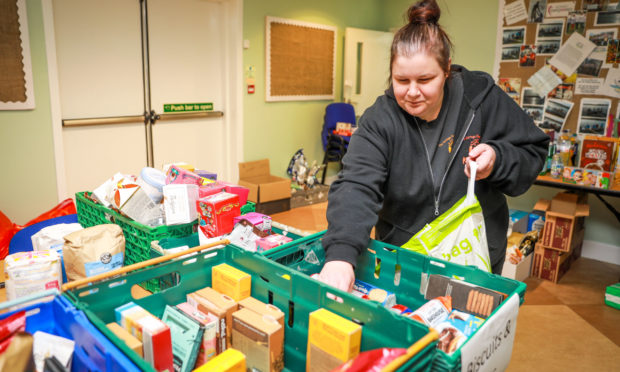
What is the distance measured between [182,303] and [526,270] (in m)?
3.03

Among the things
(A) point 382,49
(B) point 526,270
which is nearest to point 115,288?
(B) point 526,270

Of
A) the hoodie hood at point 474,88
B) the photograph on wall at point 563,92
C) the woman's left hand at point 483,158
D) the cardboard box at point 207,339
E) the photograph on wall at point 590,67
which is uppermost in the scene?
the photograph on wall at point 590,67

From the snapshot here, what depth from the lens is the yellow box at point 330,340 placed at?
2.51ft

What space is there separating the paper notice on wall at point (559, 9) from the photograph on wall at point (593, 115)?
0.77 meters

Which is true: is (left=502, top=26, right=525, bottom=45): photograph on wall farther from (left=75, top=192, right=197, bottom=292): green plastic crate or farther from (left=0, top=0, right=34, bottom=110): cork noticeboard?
(left=0, top=0, right=34, bottom=110): cork noticeboard

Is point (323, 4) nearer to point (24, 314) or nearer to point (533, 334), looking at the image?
point (533, 334)

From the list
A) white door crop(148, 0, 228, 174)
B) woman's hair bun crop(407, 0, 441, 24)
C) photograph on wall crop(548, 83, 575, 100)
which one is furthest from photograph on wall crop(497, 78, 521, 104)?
woman's hair bun crop(407, 0, 441, 24)

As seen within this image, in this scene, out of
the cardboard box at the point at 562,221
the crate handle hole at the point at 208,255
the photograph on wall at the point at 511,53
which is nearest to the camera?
the crate handle hole at the point at 208,255

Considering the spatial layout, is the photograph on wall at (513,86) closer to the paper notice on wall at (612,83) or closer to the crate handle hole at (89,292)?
the paper notice on wall at (612,83)

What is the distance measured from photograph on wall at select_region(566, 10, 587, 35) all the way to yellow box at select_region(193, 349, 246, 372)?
4.17 m

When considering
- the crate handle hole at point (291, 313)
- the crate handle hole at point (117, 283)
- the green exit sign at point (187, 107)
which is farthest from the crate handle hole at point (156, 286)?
the green exit sign at point (187, 107)

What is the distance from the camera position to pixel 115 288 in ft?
2.89

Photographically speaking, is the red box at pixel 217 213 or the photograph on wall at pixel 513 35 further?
the photograph on wall at pixel 513 35

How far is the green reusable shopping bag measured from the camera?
1092mm
